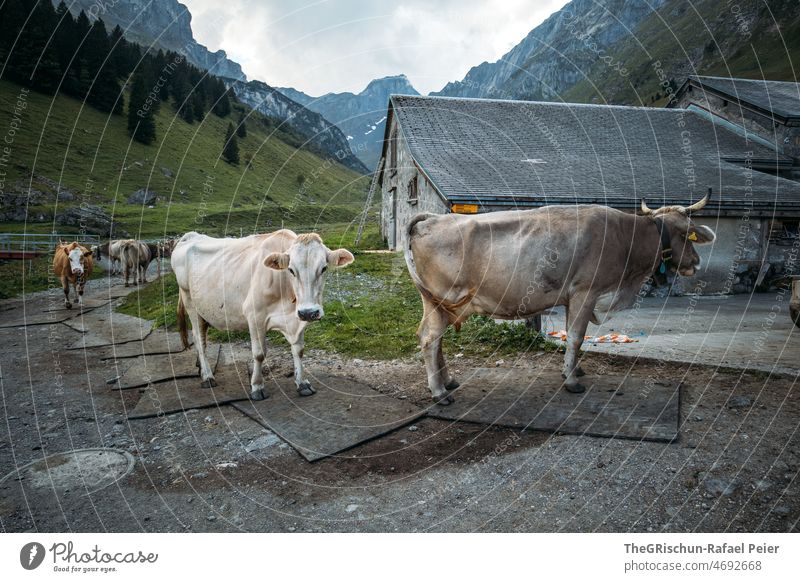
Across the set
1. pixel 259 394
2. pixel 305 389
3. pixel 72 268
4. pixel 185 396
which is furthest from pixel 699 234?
pixel 72 268

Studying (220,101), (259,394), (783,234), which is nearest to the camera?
(259,394)

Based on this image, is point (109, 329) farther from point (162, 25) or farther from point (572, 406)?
point (162, 25)

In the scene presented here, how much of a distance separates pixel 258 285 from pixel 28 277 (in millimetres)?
18531

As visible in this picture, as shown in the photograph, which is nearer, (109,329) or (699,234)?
(699,234)

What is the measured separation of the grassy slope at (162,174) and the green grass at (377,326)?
21.4 meters

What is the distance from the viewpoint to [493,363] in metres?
7.62

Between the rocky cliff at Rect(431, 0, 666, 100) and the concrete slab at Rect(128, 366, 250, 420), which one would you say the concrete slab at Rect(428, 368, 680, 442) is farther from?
the rocky cliff at Rect(431, 0, 666, 100)

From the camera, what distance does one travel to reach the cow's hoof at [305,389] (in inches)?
250

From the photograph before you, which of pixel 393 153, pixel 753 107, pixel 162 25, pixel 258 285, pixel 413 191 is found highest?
pixel 162 25

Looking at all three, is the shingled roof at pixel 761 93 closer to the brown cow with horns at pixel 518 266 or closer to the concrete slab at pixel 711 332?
the concrete slab at pixel 711 332

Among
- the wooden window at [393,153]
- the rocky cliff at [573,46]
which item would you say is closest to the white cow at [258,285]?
the wooden window at [393,153]

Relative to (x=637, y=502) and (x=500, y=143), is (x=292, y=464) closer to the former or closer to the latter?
(x=637, y=502)

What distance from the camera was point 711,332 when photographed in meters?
9.06

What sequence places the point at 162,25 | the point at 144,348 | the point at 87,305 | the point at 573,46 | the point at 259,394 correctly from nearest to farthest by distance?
the point at 259,394
the point at 144,348
the point at 87,305
the point at 162,25
the point at 573,46
